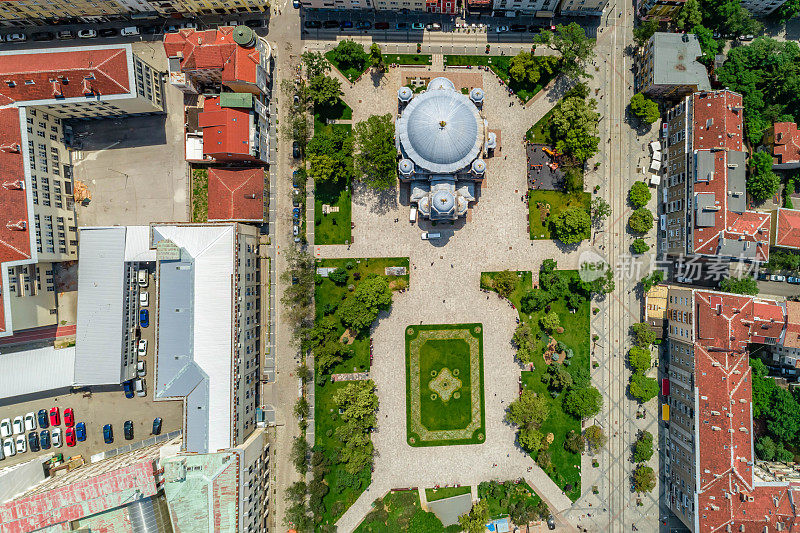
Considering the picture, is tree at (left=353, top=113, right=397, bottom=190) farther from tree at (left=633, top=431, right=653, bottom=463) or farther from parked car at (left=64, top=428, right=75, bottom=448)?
parked car at (left=64, top=428, right=75, bottom=448)

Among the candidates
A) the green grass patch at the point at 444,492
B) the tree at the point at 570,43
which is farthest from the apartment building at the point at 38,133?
the green grass patch at the point at 444,492

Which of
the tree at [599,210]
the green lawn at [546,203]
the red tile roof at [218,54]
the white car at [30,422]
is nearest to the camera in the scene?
the red tile roof at [218,54]

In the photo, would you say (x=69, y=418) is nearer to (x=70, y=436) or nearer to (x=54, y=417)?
(x=54, y=417)

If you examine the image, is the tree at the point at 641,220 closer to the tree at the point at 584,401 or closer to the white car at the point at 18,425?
the tree at the point at 584,401

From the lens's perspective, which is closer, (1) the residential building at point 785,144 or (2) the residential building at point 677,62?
(2) the residential building at point 677,62

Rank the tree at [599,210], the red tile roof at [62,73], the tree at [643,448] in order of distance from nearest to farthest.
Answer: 1. the red tile roof at [62,73]
2. the tree at [643,448]
3. the tree at [599,210]

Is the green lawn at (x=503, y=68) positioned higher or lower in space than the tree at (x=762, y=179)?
higher

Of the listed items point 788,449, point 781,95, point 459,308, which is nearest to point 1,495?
point 459,308
